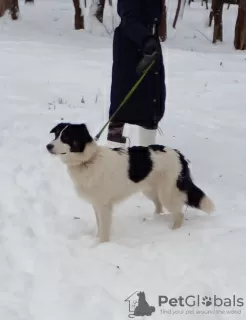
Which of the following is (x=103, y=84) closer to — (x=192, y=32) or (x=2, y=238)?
(x=2, y=238)

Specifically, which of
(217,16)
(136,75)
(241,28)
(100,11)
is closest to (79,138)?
(136,75)

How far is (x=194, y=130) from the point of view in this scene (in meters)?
6.52

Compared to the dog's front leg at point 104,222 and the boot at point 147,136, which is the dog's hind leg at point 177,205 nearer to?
the dog's front leg at point 104,222

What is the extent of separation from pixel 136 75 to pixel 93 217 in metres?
1.27

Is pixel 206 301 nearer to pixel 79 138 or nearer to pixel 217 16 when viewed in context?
pixel 79 138

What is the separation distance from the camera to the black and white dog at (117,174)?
11.3 feet

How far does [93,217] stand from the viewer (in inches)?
165

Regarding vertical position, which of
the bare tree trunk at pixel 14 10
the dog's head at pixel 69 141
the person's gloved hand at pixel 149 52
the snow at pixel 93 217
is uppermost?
the person's gloved hand at pixel 149 52

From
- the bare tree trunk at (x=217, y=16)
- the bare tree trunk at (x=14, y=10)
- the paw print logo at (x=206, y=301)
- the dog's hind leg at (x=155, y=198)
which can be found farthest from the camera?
the bare tree trunk at (x=14, y=10)

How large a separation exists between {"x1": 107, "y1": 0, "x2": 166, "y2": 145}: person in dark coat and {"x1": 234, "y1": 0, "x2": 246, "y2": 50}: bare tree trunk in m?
9.19

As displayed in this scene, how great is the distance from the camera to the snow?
118 inches

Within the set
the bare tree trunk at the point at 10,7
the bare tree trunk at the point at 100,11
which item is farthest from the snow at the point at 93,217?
the bare tree trunk at the point at 100,11

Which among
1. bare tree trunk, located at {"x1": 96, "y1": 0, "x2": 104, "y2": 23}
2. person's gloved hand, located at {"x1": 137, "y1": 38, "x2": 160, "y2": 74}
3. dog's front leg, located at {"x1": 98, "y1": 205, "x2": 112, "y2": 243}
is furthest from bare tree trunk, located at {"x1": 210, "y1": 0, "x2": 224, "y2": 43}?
dog's front leg, located at {"x1": 98, "y1": 205, "x2": 112, "y2": 243}

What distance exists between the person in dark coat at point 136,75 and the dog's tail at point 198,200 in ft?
3.16
